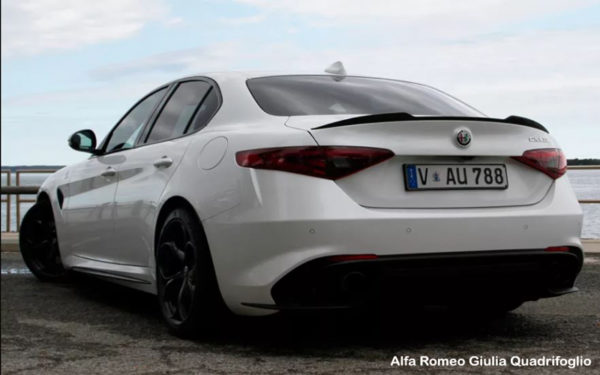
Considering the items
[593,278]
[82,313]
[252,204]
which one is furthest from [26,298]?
[593,278]

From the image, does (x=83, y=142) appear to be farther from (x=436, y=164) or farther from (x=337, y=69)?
(x=436, y=164)

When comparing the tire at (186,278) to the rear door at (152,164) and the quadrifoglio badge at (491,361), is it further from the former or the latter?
the quadrifoglio badge at (491,361)

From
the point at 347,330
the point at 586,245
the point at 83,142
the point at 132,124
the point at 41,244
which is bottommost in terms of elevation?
the point at 586,245

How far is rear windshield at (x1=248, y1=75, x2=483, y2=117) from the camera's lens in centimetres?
429

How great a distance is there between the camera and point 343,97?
4453mm

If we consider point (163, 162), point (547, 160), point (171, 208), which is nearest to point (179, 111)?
point (163, 162)

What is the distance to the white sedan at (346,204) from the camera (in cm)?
372

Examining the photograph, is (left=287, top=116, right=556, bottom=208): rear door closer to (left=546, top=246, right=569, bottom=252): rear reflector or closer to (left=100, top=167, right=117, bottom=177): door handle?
(left=546, top=246, right=569, bottom=252): rear reflector

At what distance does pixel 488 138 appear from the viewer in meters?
4.01

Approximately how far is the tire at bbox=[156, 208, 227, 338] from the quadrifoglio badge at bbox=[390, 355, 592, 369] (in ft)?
3.12

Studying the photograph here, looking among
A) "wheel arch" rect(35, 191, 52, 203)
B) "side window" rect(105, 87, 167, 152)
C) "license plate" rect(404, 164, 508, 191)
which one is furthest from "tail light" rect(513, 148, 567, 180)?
"wheel arch" rect(35, 191, 52, 203)

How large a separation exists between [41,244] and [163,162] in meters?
2.97

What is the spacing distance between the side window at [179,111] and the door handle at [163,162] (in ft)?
0.62

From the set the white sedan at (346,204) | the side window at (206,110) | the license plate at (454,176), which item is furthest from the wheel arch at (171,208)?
the license plate at (454,176)
